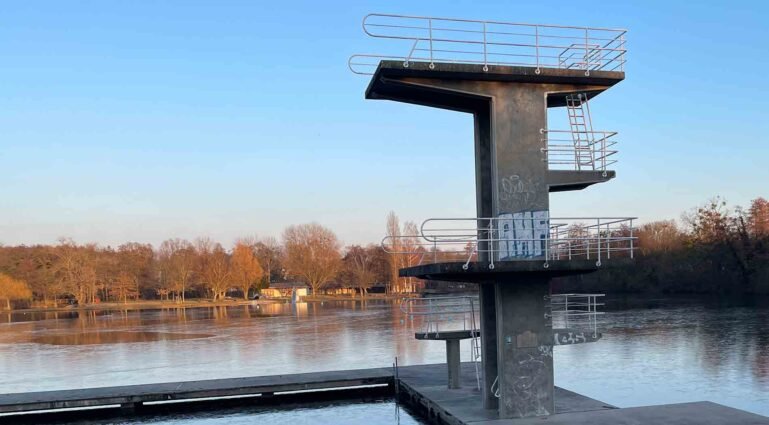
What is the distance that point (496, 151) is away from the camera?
42.7 ft

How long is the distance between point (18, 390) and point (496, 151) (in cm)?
1993

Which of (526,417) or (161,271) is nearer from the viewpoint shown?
(526,417)

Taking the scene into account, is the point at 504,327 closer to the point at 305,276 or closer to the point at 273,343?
the point at 273,343

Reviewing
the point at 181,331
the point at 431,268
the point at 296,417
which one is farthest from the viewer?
the point at 181,331

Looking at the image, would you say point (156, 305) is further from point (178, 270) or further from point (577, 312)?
point (577, 312)

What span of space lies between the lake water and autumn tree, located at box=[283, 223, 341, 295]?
75987 mm

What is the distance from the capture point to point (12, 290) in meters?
106

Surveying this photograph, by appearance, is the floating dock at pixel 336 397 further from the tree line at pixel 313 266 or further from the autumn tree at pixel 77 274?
the autumn tree at pixel 77 274

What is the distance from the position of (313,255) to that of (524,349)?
377ft

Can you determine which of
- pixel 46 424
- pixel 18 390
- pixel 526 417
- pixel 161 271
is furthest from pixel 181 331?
pixel 161 271

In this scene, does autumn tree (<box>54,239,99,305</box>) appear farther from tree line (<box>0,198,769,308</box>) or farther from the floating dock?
the floating dock

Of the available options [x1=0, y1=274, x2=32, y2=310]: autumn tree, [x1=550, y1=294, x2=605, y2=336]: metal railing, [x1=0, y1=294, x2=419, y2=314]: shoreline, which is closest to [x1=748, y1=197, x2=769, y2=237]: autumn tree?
[x1=0, y1=294, x2=419, y2=314]: shoreline

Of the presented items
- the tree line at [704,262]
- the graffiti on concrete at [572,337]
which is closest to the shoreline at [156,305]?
the tree line at [704,262]

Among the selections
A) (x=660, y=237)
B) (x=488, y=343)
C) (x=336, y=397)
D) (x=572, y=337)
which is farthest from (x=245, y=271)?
(x=572, y=337)
